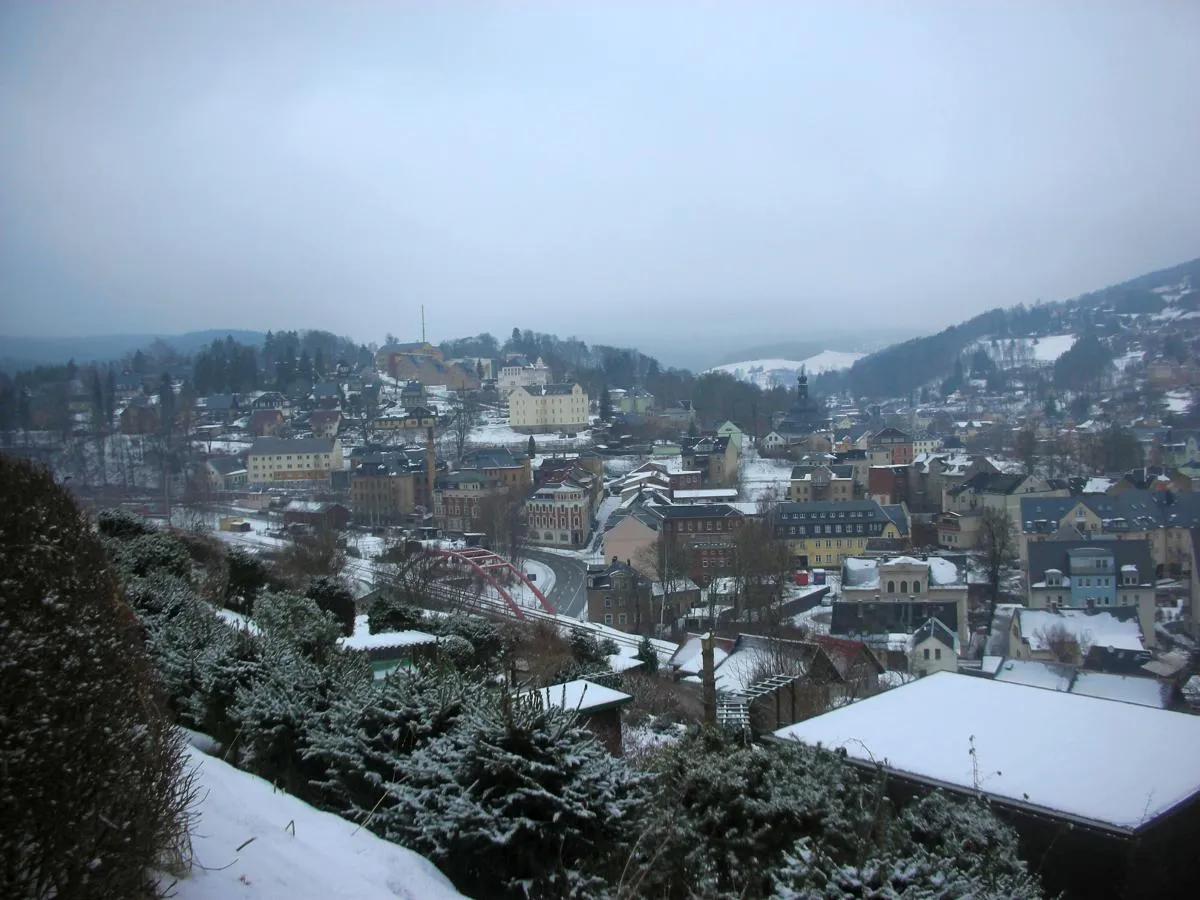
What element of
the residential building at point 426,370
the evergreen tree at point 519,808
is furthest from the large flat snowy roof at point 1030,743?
the residential building at point 426,370

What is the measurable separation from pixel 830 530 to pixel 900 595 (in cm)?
→ 502

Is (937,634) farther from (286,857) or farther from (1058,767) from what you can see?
(286,857)

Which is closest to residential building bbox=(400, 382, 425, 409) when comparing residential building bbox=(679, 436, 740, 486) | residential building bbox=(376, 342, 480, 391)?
residential building bbox=(376, 342, 480, 391)

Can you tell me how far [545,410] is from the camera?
3600cm

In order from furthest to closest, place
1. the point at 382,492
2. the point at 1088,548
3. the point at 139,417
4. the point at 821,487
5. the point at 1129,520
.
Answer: the point at 821,487
the point at 382,492
the point at 139,417
the point at 1129,520
the point at 1088,548

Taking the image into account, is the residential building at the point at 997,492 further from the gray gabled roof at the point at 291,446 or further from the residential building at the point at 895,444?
the gray gabled roof at the point at 291,446

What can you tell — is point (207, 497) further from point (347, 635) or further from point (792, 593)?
point (347, 635)

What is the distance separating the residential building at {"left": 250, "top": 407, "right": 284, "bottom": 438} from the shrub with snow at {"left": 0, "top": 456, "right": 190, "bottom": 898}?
26.4 meters

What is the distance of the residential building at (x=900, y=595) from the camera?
471 inches

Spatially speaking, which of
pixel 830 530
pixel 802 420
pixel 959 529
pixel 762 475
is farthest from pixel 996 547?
pixel 802 420

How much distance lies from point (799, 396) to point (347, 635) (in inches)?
1354

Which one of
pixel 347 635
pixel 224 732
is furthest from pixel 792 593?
pixel 224 732

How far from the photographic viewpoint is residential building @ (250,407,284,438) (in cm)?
2753

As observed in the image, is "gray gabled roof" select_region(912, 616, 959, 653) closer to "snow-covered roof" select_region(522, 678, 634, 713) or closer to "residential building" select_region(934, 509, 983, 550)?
"residential building" select_region(934, 509, 983, 550)
